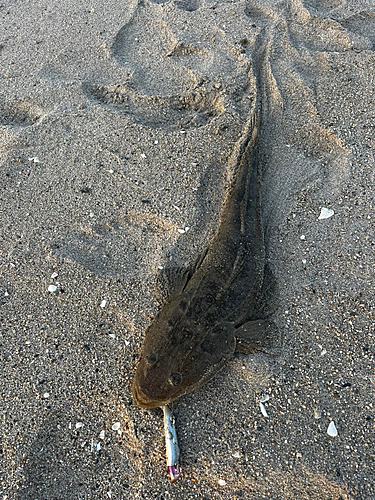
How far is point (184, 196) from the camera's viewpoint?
12.2 feet

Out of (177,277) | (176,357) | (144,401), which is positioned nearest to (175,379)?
(176,357)

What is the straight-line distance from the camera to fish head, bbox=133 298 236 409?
2627 millimetres

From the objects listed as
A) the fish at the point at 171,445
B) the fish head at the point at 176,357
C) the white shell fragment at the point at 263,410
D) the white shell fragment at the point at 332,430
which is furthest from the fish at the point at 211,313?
the white shell fragment at the point at 332,430

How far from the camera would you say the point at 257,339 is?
301 cm

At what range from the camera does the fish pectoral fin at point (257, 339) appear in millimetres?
2980

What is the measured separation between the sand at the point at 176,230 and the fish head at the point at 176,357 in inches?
6.2

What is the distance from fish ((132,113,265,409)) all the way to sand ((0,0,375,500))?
148 millimetres

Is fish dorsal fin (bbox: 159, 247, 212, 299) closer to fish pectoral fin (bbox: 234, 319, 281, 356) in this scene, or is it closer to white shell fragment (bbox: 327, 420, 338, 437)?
fish pectoral fin (bbox: 234, 319, 281, 356)

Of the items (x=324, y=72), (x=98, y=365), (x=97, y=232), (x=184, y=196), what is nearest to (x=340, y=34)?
(x=324, y=72)

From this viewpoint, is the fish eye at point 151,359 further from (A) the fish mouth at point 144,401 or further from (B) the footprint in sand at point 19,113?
(B) the footprint in sand at point 19,113

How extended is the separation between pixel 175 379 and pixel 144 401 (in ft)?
0.84

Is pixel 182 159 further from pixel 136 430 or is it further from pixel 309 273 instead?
pixel 136 430

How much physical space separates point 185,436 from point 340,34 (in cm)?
521

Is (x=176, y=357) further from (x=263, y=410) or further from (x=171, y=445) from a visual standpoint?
(x=263, y=410)
